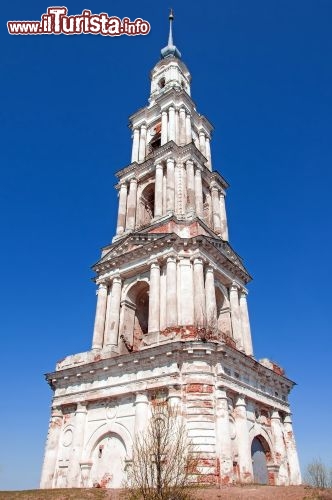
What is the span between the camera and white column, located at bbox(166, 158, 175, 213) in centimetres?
2919

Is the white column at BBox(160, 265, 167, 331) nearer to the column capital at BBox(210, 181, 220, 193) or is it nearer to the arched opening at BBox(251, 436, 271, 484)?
the arched opening at BBox(251, 436, 271, 484)

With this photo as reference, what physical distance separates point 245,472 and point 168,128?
1063 inches

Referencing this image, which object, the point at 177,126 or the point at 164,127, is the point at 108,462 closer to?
the point at 177,126

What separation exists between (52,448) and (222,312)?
14.0m

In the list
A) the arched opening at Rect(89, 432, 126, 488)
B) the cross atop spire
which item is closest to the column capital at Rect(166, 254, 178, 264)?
the arched opening at Rect(89, 432, 126, 488)

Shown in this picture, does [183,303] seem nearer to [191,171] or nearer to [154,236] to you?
[154,236]

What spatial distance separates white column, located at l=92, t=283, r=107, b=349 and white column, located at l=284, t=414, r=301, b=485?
13.2 metres

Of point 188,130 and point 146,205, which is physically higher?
point 188,130

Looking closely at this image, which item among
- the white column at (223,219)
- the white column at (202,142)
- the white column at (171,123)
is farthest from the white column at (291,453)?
the white column at (202,142)

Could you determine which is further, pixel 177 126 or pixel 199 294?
pixel 177 126

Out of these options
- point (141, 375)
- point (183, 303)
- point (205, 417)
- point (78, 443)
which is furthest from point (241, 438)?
point (78, 443)

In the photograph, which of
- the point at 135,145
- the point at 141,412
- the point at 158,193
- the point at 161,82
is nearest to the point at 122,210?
the point at 158,193

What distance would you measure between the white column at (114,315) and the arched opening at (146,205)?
6.99m

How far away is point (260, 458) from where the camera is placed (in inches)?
891
